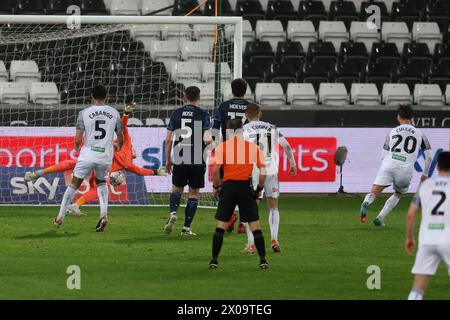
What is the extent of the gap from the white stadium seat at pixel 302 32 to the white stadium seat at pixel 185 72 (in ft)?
14.9

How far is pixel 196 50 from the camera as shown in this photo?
25906 mm

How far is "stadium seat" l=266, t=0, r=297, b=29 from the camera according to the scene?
29984 millimetres

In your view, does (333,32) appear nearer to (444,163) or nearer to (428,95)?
(428,95)

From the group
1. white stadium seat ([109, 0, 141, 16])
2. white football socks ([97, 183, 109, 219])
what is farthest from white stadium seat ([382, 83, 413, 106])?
white football socks ([97, 183, 109, 219])

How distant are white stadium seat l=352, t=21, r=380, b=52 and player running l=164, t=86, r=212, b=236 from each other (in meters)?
13.6

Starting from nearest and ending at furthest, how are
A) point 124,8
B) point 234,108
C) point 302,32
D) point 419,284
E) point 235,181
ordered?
point 419,284, point 235,181, point 234,108, point 124,8, point 302,32

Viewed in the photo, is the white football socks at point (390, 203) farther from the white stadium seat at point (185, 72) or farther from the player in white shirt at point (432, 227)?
the player in white shirt at point (432, 227)

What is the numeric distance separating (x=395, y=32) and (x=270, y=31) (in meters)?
3.48

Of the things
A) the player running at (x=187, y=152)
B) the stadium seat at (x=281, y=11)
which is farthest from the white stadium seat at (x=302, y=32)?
the player running at (x=187, y=152)

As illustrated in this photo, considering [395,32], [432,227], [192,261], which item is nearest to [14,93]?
[395,32]

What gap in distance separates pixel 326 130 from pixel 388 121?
6.56 feet

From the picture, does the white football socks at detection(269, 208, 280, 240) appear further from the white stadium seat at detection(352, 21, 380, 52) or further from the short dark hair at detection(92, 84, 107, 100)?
the white stadium seat at detection(352, 21, 380, 52)

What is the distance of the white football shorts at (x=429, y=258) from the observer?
32.0ft
